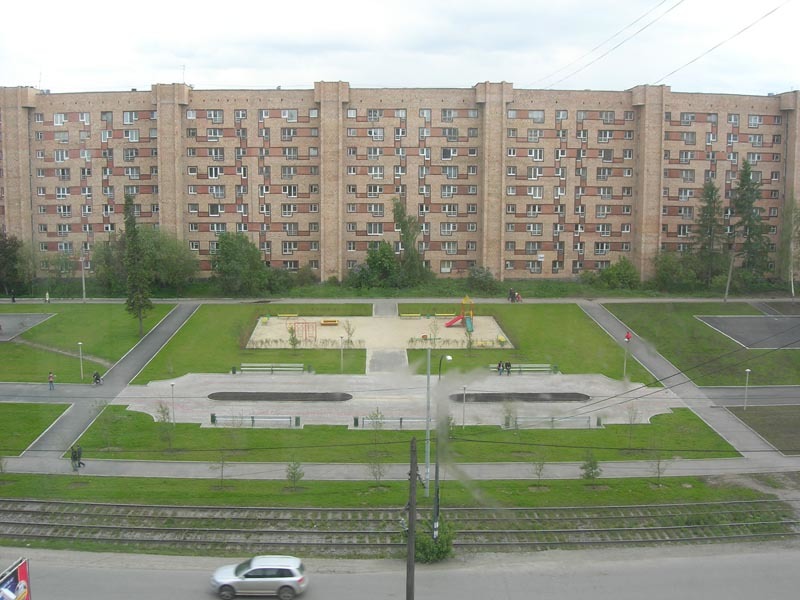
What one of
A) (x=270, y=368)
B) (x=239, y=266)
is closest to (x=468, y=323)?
(x=270, y=368)

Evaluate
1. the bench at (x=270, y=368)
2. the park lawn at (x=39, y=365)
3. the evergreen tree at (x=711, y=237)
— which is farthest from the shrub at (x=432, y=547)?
the evergreen tree at (x=711, y=237)

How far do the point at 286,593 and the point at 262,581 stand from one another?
53 cm

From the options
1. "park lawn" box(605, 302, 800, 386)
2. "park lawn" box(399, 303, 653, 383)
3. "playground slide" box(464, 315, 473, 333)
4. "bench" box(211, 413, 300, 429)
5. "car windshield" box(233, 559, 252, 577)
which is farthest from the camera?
"playground slide" box(464, 315, 473, 333)

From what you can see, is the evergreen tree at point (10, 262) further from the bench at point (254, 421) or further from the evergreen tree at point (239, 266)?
the bench at point (254, 421)

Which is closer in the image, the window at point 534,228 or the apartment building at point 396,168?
the apartment building at point 396,168

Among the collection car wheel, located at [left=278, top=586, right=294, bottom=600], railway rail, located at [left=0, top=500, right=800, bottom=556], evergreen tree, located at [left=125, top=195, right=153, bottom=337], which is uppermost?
evergreen tree, located at [left=125, top=195, right=153, bottom=337]

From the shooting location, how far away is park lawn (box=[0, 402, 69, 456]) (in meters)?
24.1

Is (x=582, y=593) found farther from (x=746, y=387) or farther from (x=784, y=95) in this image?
(x=784, y=95)

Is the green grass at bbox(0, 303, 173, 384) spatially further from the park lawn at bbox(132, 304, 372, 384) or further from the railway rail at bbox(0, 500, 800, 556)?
the railway rail at bbox(0, 500, 800, 556)

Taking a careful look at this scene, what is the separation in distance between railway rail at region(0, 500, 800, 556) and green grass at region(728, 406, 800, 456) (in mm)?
5817

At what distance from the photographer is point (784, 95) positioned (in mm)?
49219

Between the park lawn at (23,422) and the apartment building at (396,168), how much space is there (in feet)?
74.6

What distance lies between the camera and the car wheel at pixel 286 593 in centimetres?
1513

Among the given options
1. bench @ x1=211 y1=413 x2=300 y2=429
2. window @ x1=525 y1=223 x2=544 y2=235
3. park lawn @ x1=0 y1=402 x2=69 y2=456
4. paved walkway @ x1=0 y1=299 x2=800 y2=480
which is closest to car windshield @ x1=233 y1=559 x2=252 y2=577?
paved walkway @ x1=0 y1=299 x2=800 y2=480
